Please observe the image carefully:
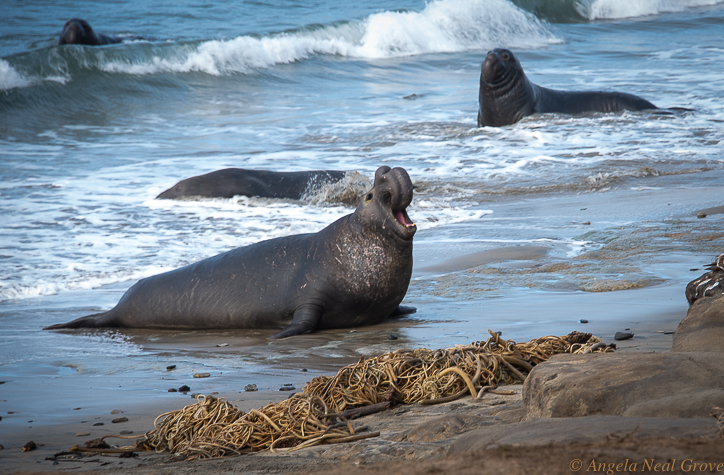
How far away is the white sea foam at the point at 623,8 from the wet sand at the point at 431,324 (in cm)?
3038

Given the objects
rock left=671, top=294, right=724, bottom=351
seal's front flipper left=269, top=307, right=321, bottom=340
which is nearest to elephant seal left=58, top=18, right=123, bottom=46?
seal's front flipper left=269, top=307, right=321, bottom=340

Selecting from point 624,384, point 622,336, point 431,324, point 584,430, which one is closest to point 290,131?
point 431,324

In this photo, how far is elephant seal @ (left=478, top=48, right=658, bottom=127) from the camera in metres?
14.3

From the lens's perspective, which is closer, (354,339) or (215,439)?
(215,439)

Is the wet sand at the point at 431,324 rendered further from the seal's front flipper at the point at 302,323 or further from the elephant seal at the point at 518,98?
the elephant seal at the point at 518,98

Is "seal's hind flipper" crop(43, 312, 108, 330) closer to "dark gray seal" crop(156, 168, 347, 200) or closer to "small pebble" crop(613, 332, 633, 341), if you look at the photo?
"small pebble" crop(613, 332, 633, 341)

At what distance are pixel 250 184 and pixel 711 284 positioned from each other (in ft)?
23.6

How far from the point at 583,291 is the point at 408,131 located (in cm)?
927

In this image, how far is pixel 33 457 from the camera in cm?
299

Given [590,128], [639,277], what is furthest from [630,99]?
[639,277]

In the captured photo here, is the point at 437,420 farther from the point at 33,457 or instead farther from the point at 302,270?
the point at 302,270

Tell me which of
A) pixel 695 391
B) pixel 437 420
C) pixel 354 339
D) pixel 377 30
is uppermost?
pixel 377 30

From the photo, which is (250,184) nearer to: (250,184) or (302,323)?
(250,184)

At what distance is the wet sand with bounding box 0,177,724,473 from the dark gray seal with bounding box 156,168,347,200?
2.56m
